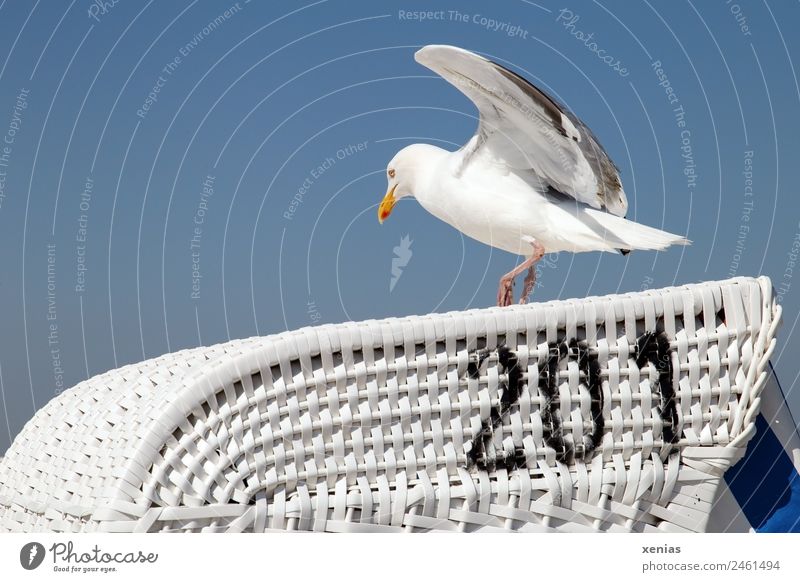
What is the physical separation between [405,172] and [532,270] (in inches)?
23.1

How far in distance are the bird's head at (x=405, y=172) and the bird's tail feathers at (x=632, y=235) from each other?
1.95ft

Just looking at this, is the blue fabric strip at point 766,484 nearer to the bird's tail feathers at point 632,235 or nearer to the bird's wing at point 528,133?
the bird's wing at point 528,133

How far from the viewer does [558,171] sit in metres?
3.01

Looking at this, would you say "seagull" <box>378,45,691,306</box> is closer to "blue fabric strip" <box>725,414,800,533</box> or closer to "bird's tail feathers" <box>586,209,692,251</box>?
"bird's tail feathers" <box>586,209,692,251</box>

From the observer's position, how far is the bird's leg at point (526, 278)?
2.87 metres

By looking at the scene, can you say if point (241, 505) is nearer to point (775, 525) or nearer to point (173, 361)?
point (173, 361)

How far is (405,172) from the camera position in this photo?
322 cm

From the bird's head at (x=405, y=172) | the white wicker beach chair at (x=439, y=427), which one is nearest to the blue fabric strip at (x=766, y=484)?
the white wicker beach chair at (x=439, y=427)

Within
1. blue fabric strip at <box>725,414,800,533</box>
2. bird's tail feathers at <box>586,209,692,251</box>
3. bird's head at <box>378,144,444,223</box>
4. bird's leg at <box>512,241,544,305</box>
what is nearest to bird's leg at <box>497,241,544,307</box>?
bird's leg at <box>512,241,544,305</box>

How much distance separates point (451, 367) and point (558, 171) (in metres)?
1.82

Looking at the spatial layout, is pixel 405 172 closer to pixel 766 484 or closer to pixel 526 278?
pixel 526 278

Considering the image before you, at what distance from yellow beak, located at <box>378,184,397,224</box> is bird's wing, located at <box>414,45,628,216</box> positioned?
1.09ft

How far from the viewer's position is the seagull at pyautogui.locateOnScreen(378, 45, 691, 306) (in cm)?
285
